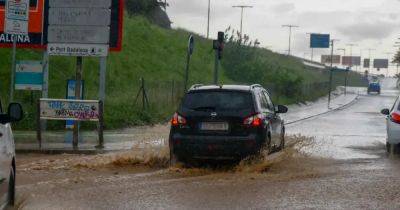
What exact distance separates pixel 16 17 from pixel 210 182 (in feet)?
20.6

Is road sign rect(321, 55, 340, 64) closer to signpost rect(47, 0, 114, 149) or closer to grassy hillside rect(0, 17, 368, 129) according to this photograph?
grassy hillside rect(0, 17, 368, 129)

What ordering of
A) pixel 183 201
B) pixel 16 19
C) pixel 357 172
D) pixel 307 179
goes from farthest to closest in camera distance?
1. pixel 16 19
2. pixel 357 172
3. pixel 307 179
4. pixel 183 201

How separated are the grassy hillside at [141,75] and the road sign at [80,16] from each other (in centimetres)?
467

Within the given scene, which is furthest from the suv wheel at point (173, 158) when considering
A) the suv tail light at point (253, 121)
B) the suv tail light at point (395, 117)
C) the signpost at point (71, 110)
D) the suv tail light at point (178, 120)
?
the suv tail light at point (395, 117)

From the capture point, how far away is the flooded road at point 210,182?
9867 millimetres

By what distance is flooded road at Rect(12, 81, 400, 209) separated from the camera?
9.87 meters

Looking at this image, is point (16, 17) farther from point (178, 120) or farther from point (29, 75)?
point (29, 75)

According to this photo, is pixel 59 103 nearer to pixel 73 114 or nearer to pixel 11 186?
pixel 73 114

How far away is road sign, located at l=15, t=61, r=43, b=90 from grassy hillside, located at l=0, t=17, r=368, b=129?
1.71 m

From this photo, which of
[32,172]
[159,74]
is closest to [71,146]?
[32,172]

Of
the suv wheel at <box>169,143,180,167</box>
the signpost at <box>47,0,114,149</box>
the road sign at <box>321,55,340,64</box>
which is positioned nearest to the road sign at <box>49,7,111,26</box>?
the signpost at <box>47,0,114,149</box>

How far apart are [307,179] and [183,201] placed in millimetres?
3079

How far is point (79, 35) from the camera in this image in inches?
731

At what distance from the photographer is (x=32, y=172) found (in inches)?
513
